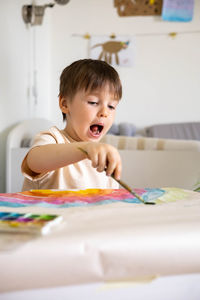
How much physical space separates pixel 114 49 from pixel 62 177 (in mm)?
2356

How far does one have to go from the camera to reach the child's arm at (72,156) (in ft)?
1.55

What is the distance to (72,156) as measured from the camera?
571 mm

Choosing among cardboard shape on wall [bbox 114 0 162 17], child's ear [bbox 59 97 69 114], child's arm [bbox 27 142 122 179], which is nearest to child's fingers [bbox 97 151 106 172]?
child's arm [bbox 27 142 122 179]

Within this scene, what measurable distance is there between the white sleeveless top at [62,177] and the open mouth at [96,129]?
0.08 m

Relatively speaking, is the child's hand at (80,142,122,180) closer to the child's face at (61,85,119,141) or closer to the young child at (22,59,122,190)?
the young child at (22,59,122,190)

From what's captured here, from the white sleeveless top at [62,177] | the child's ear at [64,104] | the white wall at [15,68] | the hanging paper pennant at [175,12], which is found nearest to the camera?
the white sleeveless top at [62,177]

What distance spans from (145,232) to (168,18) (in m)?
2.91

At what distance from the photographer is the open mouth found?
2.78 feet

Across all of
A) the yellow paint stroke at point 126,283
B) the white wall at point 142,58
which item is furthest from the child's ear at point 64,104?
the white wall at point 142,58

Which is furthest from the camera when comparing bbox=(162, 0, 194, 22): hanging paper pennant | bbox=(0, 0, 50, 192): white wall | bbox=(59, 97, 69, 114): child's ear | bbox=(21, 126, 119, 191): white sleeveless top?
bbox=(162, 0, 194, 22): hanging paper pennant

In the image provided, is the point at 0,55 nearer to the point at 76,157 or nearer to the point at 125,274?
the point at 76,157

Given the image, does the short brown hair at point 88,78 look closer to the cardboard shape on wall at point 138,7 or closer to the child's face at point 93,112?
the child's face at point 93,112

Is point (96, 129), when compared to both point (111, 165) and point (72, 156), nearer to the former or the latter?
point (72, 156)

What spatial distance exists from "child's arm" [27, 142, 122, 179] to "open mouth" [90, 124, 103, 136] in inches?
8.1
